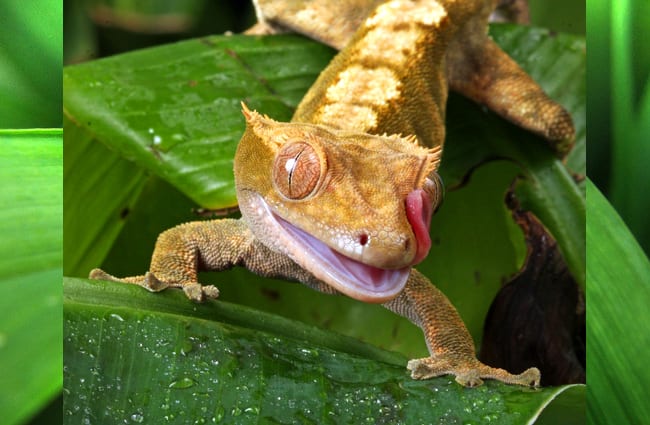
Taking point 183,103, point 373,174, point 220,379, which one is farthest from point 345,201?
point 183,103

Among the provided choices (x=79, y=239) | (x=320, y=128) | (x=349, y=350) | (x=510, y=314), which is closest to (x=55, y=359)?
(x=79, y=239)

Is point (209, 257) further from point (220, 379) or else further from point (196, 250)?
point (220, 379)

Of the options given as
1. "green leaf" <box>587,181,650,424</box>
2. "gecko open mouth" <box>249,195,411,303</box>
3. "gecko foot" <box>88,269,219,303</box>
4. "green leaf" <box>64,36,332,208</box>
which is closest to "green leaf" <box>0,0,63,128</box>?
"green leaf" <box>64,36,332,208</box>

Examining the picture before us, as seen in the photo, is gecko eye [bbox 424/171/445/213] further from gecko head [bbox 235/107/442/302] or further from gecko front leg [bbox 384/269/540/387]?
gecko front leg [bbox 384/269/540/387]

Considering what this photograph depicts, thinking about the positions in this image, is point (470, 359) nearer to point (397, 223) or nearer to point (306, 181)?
point (397, 223)

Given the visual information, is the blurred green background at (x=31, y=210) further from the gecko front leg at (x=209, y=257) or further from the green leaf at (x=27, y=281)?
the gecko front leg at (x=209, y=257)

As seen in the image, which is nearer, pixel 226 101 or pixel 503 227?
pixel 503 227
